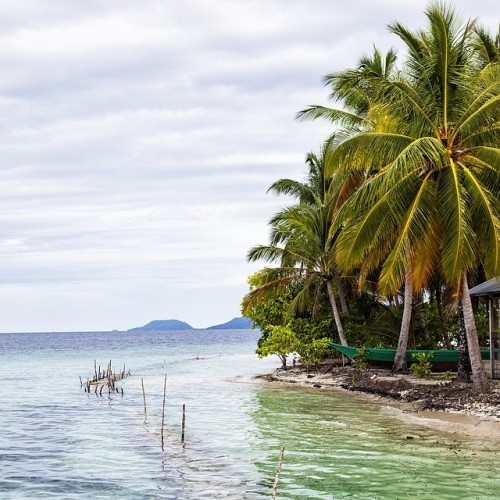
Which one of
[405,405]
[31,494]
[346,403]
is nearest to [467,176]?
[405,405]

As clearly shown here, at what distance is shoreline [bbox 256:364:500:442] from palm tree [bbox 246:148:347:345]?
3.99 meters

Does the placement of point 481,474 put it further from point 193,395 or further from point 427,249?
point 193,395

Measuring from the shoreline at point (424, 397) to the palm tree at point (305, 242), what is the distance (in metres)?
3.99

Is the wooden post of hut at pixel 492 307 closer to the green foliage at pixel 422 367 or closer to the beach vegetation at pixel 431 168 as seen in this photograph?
the beach vegetation at pixel 431 168

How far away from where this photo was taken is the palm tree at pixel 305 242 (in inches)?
1252

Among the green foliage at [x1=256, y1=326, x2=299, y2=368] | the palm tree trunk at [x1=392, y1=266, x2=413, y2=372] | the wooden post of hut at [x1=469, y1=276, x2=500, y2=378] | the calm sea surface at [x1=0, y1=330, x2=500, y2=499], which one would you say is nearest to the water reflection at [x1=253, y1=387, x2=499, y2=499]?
the calm sea surface at [x1=0, y1=330, x2=500, y2=499]

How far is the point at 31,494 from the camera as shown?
1318 centimetres

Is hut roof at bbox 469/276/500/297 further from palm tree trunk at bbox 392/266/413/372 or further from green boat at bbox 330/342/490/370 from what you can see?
green boat at bbox 330/342/490/370

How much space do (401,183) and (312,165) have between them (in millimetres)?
16145

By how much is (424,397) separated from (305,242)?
12.2 meters

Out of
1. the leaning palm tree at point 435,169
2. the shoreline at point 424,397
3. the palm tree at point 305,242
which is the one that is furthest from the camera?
the palm tree at point 305,242

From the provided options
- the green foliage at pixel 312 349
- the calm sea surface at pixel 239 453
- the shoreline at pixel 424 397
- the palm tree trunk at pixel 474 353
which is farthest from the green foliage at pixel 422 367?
the green foliage at pixel 312 349

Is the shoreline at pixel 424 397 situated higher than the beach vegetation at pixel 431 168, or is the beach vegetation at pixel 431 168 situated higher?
the beach vegetation at pixel 431 168

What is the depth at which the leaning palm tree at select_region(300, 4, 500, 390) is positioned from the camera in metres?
18.0
